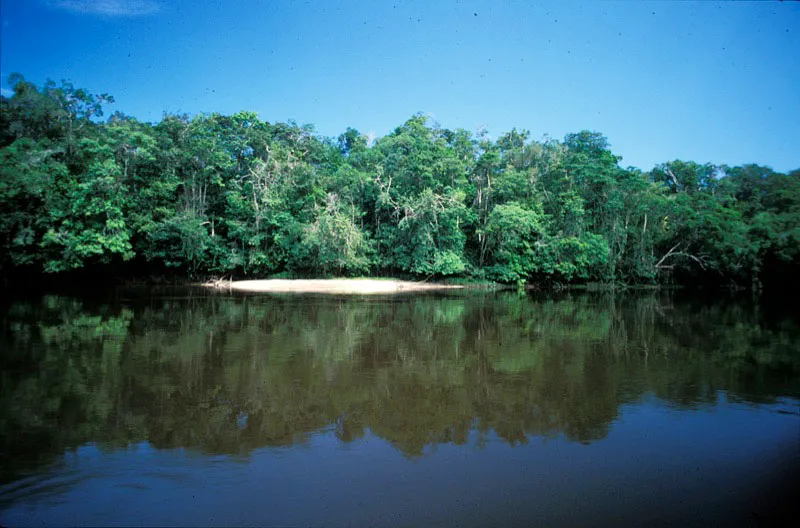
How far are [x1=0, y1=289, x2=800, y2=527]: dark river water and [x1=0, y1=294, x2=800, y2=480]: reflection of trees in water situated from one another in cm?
4

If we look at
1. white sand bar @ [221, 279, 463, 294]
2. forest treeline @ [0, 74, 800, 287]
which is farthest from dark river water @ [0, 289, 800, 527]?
forest treeline @ [0, 74, 800, 287]

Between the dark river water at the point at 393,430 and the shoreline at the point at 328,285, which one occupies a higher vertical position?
the shoreline at the point at 328,285

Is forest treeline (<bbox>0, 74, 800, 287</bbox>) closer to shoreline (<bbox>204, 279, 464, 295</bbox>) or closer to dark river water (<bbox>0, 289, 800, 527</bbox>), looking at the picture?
shoreline (<bbox>204, 279, 464, 295</bbox>)

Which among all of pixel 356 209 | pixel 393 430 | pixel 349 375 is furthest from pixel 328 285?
pixel 393 430

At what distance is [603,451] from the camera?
4.68 meters

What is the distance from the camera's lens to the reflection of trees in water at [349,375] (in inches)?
204

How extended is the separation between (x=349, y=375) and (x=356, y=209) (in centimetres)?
2408

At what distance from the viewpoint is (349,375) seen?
24.2 ft

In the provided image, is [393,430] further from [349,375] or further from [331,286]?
[331,286]

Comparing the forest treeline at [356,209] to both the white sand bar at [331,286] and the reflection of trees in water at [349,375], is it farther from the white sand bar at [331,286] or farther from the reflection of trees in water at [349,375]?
the reflection of trees in water at [349,375]

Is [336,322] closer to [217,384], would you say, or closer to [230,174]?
[217,384]

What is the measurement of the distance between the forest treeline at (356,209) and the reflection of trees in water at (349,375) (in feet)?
46.5

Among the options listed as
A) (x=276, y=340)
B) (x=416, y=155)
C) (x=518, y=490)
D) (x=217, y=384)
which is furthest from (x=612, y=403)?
(x=416, y=155)

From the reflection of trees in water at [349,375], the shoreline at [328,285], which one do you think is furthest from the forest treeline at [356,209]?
the reflection of trees in water at [349,375]
